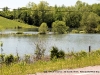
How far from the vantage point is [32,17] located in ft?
534

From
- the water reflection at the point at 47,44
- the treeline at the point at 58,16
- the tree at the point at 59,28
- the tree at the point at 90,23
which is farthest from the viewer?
the treeline at the point at 58,16

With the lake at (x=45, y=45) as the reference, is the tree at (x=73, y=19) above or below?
below

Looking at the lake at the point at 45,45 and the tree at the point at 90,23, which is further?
the tree at the point at 90,23

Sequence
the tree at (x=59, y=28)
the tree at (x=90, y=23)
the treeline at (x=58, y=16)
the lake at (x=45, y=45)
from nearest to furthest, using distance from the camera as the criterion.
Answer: the lake at (x=45, y=45)
the tree at (x=59, y=28)
the tree at (x=90, y=23)
the treeline at (x=58, y=16)

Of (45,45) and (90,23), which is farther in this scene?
(90,23)

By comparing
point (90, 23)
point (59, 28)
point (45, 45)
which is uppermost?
point (45, 45)

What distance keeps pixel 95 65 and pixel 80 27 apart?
131 meters

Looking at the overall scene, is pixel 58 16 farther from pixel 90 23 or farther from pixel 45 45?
pixel 45 45

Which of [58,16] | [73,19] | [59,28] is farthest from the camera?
[58,16]

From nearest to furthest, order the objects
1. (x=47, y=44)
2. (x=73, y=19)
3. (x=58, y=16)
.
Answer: (x=47, y=44) → (x=73, y=19) → (x=58, y=16)

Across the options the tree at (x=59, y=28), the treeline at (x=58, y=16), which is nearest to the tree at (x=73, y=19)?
the treeline at (x=58, y=16)

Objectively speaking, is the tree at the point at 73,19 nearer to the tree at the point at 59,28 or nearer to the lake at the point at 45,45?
the tree at the point at 59,28

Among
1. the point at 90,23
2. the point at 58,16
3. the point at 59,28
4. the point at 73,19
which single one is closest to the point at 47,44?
the point at 59,28

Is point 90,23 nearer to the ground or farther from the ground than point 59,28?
farther from the ground
